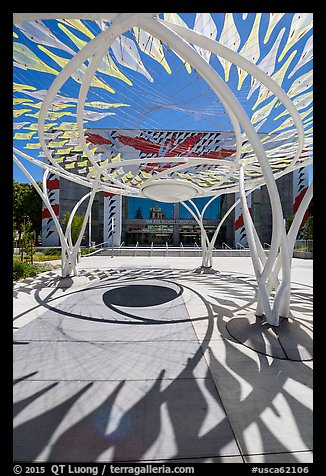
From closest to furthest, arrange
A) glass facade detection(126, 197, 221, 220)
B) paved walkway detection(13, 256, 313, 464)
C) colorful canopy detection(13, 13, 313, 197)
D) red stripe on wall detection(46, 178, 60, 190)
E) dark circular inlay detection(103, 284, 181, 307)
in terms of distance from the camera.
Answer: paved walkway detection(13, 256, 313, 464) < colorful canopy detection(13, 13, 313, 197) < dark circular inlay detection(103, 284, 181, 307) < red stripe on wall detection(46, 178, 60, 190) < glass facade detection(126, 197, 221, 220)

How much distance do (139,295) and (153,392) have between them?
592 centimetres

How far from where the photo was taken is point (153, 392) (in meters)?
3.32

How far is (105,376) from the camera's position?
3717mm

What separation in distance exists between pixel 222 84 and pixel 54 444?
6.76 m

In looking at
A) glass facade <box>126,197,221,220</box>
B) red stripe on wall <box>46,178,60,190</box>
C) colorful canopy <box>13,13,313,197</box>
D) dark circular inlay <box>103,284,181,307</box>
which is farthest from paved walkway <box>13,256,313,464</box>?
glass facade <box>126,197,221,220</box>

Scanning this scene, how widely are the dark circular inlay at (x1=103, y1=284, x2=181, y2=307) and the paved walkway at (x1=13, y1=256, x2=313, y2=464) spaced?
1.28 meters

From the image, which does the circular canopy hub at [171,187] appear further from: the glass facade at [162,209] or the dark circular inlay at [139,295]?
the glass facade at [162,209]

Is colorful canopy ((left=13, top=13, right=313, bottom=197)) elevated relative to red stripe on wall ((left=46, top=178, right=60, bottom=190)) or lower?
lower

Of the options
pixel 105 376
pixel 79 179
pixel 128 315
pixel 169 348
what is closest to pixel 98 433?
pixel 105 376

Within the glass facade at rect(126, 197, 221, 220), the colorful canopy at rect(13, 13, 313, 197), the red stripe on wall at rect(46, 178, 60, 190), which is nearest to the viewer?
the colorful canopy at rect(13, 13, 313, 197)

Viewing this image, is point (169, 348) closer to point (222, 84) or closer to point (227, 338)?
point (227, 338)

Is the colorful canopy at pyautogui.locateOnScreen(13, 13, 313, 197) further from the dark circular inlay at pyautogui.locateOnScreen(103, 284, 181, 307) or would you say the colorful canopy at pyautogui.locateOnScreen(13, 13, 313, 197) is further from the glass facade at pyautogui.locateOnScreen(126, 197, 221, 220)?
the glass facade at pyautogui.locateOnScreen(126, 197, 221, 220)

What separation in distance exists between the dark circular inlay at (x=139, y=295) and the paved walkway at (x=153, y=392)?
50.3 inches

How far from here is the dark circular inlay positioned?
8031 millimetres
